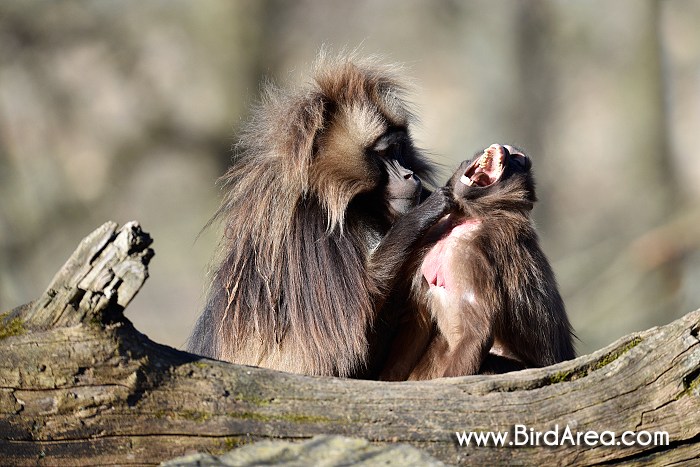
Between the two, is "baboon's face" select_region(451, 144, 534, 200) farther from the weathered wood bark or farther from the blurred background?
the blurred background

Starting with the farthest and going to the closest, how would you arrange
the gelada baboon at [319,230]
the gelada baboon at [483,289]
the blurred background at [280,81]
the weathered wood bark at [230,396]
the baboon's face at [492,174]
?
the blurred background at [280,81] < the baboon's face at [492,174] < the gelada baboon at [319,230] < the gelada baboon at [483,289] < the weathered wood bark at [230,396]

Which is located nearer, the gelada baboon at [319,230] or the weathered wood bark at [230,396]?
the weathered wood bark at [230,396]

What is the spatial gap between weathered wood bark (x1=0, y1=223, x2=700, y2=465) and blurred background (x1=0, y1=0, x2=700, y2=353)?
8926mm

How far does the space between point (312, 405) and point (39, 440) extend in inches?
34.0

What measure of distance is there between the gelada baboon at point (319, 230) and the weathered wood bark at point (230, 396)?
95 cm

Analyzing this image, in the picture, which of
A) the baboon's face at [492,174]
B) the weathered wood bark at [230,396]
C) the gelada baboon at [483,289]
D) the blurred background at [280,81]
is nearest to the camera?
the weathered wood bark at [230,396]

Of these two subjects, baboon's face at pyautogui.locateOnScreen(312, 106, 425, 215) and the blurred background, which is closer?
baboon's face at pyautogui.locateOnScreen(312, 106, 425, 215)

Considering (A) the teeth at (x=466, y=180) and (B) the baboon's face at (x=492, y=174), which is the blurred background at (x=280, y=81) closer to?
(B) the baboon's face at (x=492, y=174)

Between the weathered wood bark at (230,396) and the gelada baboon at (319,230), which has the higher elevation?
the gelada baboon at (319,230)

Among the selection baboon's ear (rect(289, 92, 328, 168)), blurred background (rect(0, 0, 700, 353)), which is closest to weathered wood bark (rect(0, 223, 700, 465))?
baboon's ear (rect(289, 92, 328, 168))

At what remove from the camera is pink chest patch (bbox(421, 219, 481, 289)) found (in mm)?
4223

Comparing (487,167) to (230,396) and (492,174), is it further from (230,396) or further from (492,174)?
(230,396)

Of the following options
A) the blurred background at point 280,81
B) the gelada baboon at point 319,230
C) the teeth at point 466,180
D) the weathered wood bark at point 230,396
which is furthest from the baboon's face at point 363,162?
the blurred background at point 280,81

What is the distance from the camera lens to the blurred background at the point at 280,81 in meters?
12.4
